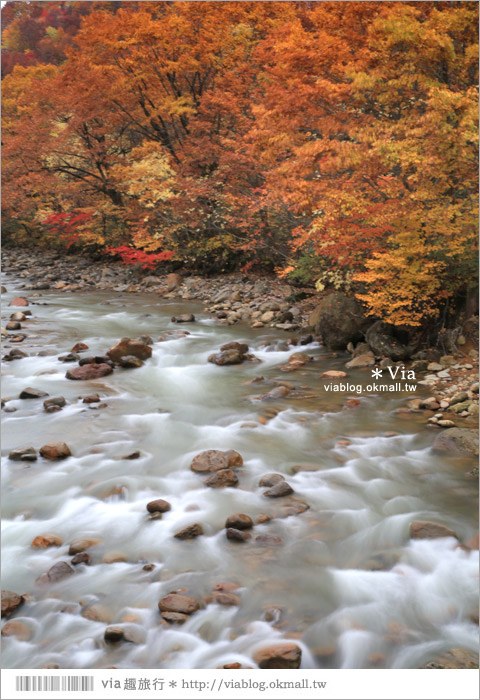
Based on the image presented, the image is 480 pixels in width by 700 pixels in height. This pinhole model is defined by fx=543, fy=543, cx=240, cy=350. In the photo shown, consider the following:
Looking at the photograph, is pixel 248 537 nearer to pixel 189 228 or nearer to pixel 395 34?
pixel 395 34

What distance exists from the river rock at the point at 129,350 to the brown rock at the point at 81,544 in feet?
15.9

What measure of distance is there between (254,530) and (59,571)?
149cm

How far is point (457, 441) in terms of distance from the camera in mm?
5773

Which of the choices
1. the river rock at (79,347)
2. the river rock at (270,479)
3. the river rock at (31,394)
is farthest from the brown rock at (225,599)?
the river rock at (79,347)

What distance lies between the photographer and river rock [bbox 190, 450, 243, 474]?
536 cm

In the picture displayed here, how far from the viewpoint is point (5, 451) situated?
5734 millimetres

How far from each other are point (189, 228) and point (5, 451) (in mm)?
12353

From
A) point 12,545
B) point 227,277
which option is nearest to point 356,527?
point 12,545

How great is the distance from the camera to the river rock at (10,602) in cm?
346

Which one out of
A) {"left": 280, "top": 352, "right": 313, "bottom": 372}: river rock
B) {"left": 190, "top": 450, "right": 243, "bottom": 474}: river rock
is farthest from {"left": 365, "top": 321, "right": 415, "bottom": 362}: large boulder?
{"left": 190, "top": 450, "right": 243, "bottom": 474}: river rock

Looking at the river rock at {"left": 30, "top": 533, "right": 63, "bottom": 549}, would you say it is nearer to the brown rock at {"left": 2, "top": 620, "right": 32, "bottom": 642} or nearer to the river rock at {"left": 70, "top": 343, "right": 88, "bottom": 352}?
the brown rock at {"left": 2, "top": 620, "right": 32, "bottom": 642}

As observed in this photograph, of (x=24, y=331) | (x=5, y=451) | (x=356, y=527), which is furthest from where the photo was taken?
(x=24, y=331)

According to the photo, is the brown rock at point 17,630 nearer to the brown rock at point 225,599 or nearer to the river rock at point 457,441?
the brown rock at point 225,599

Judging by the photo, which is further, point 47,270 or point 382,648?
point 47,270
